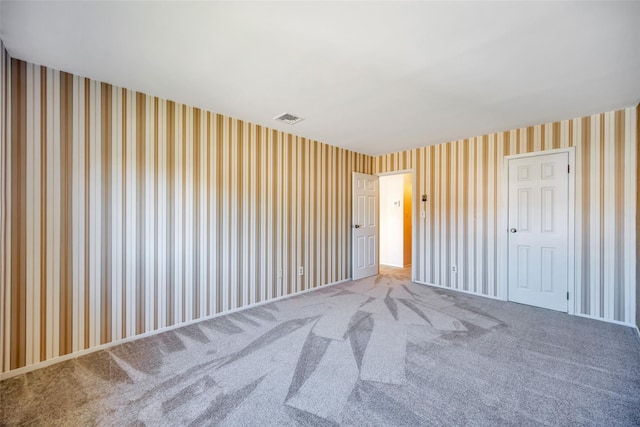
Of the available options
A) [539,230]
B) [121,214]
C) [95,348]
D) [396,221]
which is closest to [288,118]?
[121,214]

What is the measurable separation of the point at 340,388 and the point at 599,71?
334 centimetres

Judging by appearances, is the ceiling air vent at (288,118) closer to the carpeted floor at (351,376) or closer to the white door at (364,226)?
the white door at (364,226)

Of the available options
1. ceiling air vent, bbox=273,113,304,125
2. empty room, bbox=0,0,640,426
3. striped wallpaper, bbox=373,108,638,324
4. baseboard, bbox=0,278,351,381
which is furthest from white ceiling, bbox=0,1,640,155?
baseboard, bbox=0,278,351,381

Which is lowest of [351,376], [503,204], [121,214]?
[351,376]

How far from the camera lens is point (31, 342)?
2229mm

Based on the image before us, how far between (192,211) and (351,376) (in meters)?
2.38

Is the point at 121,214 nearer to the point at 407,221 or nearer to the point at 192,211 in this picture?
the point at 192,211

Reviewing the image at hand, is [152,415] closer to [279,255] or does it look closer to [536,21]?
[279,255]

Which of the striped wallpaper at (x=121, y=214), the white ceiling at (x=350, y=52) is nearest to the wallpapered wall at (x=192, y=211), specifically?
the striped wallpaper at (x=121, y=214)

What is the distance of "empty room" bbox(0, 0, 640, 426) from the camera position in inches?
70.3

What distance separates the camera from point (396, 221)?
21.6ft

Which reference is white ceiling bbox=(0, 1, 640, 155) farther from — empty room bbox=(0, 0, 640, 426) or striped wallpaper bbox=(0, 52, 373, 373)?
striped wallpaper bbox=(0, 52, 373, 373)

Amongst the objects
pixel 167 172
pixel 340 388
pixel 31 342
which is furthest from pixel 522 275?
pixel 31 342

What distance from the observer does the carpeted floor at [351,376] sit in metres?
1.74
